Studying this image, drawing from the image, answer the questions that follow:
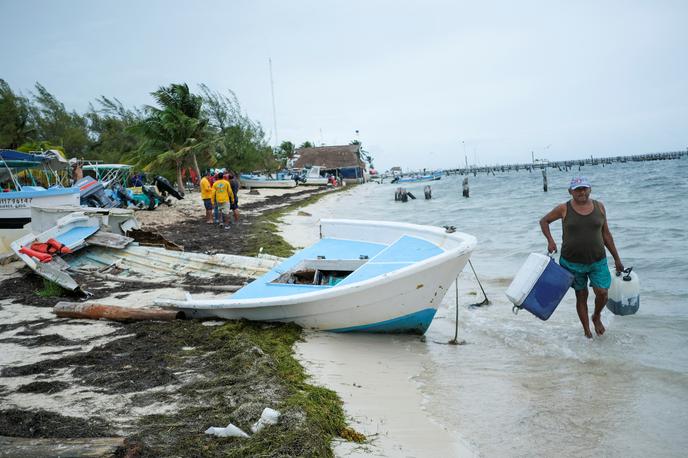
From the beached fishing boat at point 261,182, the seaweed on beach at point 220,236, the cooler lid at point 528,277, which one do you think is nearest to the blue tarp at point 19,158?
the seaweed on beach at point 220,236

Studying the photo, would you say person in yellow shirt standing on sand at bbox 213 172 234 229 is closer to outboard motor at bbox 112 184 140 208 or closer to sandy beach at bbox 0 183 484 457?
outboard motor at bbox 112 184 140 208

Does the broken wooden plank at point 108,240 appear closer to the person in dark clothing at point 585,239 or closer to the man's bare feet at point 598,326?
the person in dark clothing at point 585,239

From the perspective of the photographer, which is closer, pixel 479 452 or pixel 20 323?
pixel 479 452

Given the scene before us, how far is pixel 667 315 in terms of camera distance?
22.3ft

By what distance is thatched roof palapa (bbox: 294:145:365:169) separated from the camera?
6500cm

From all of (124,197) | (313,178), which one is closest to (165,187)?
(124,197)

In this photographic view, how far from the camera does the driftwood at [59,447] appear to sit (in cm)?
265

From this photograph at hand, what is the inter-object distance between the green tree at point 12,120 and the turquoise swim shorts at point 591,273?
110ft

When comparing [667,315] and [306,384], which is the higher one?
[306,384]

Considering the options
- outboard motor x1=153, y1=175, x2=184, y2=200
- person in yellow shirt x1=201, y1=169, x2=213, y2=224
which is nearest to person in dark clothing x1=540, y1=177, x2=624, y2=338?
person in yellow shirt x1=201, y1=169, x2=213, y2=224

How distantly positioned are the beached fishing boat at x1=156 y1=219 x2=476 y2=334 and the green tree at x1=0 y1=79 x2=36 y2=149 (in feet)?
101

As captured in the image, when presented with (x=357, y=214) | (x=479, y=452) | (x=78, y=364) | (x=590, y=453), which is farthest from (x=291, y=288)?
(x=357, y=214)

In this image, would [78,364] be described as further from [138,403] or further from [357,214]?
[357,214]

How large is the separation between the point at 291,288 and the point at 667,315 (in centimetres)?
498
